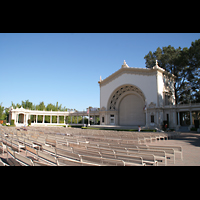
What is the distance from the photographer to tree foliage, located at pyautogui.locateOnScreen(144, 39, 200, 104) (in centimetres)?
3522

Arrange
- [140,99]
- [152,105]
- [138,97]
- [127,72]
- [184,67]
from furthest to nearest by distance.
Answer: [138,97] < [140,99] < [127,72] < [184,67] < [152,105]

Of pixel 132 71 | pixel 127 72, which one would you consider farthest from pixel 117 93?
pixel 132 71

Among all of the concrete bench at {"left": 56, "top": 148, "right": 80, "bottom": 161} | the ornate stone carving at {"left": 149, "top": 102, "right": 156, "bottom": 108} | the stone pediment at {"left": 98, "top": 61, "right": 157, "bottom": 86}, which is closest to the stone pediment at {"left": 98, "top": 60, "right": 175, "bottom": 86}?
the stone pediment at {"left": 98, "top": 61, "right": 157, "bottom": 86}

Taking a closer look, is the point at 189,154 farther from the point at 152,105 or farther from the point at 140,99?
the point at 140,99

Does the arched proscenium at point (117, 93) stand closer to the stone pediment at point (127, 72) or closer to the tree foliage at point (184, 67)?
the stone pediment at point (127, 72)

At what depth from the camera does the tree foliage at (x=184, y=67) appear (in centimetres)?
3522

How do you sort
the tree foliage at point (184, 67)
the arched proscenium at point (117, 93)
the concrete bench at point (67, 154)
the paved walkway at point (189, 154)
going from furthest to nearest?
1. the arched proscenium at point (117, 93)
2. the tree foliage at point (184, 67)
3. the paved walkway at point (189, 154)
4. the concrete bench at point (67, 154)

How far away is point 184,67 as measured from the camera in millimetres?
39281

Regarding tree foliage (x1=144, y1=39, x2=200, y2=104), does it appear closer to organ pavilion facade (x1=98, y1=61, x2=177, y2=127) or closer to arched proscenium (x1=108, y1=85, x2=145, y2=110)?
organ pavilion facade (x1=98, y1=61, x2=177, y2=127)

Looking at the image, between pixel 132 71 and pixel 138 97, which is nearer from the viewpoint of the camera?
pixel 132 71

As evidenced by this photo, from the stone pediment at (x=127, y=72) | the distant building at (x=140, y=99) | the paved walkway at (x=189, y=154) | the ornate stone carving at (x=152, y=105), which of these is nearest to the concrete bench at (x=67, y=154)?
the paved walkway at (x=189, y=154)
